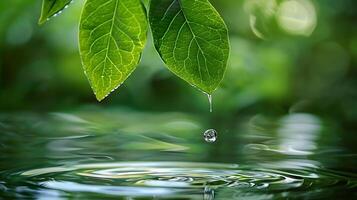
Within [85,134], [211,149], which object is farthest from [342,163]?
[85,134]

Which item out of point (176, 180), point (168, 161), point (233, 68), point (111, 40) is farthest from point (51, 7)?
point (233, 68)

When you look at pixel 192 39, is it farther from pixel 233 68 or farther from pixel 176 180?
Result: pixel 233 68

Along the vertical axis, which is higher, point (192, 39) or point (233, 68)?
point (233, 68)

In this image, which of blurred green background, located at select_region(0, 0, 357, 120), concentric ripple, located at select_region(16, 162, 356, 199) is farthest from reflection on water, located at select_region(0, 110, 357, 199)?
blurred green background, located at select_region(0, 0, 357, 120)

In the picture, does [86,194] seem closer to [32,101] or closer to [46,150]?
[46,150]

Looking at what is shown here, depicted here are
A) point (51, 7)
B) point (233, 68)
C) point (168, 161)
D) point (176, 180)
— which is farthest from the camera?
point (233, 68)

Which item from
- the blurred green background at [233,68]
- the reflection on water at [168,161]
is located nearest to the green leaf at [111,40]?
the reflection on water at [168,161]

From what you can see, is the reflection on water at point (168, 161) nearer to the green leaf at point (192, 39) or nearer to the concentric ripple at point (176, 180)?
the concentric ripple at point (176, 180)

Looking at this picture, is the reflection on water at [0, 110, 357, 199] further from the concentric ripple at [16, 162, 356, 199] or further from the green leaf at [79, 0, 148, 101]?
the green leaf at [79, 0, 148, 101]
